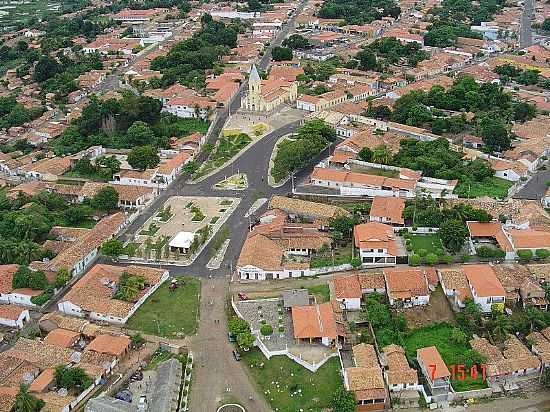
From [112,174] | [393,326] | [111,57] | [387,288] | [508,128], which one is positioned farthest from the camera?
[111,57]

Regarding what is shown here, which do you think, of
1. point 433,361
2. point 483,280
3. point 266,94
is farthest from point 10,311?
point 266,94

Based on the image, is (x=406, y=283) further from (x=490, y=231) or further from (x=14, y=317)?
(x=14, y=317)

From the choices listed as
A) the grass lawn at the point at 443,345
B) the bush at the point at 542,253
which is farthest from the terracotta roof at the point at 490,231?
the grass lawn at the point at 443,345

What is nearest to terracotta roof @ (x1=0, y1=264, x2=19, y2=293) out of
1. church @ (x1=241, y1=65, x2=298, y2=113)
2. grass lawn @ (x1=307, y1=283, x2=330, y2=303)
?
grass lawn @ (x1=307, y1=283, x2=330, y2=303)

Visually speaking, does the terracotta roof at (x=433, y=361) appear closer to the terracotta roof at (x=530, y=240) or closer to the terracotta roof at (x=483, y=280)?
the terracotta roof at (x=483, y=280)

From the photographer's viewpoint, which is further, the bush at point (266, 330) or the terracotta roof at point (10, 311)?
the terracotta roof at point (10, 311)

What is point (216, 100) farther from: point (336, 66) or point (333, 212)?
point (333, 212)

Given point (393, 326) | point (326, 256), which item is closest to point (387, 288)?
point (393, 326)
